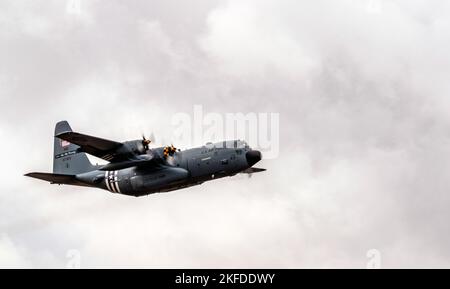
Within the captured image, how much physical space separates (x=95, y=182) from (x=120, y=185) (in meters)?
3.03

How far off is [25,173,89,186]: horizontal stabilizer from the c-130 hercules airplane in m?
0.07

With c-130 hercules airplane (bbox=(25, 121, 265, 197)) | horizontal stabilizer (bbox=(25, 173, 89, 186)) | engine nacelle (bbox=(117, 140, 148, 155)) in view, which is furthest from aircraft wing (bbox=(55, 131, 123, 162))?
horizontal stabilizer (bbox=(25, 173, 89, 186))

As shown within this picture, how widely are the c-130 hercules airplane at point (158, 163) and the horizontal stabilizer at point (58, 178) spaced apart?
2.6 inches

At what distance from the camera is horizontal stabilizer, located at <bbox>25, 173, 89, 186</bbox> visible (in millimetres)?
70050

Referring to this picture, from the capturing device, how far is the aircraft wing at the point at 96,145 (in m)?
66.0

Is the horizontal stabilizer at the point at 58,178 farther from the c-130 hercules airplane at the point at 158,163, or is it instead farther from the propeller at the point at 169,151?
the propeller at the point at 169,151

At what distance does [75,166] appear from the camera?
75.6 m

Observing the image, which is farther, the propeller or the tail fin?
the tail fin

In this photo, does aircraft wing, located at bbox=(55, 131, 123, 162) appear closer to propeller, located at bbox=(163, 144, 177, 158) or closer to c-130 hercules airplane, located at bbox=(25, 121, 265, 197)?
c-130 hercules airplane, located at bbox=(25, 121, 265, 197)

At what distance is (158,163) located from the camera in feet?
229
